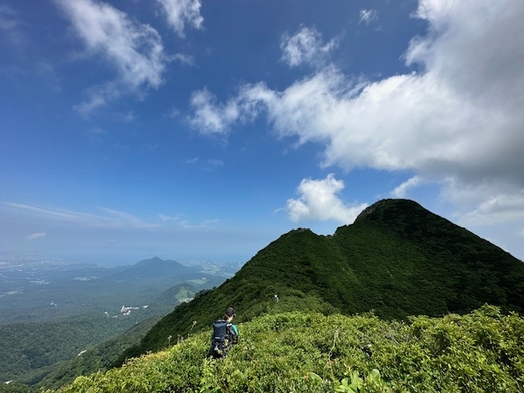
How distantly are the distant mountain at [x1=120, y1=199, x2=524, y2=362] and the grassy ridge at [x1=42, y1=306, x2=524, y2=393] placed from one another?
16.7m

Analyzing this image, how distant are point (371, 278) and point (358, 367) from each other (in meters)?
46.6

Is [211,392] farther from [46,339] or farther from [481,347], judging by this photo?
[46,339]

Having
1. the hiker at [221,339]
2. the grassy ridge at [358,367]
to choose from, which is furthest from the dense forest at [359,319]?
the hiker at [221,339]

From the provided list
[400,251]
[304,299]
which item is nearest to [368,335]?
[304,299]

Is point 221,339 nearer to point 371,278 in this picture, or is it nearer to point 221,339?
point 221,339

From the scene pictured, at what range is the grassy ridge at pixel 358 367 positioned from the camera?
6.46m

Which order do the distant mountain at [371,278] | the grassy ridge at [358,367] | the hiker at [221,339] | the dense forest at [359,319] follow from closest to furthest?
the grassy ridge at [358,367]
the dense forest at [359,319]
the hiker at [221,339]
the distant mountain at [371,278]

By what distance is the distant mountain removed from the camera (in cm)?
3805

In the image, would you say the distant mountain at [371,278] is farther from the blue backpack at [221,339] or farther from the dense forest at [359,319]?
the blue backpack at [221,339]

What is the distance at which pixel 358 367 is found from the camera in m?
8.16

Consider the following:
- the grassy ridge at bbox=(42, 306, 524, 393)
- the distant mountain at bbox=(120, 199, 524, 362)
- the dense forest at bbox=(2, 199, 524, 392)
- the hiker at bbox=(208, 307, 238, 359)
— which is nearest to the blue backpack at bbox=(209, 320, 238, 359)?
the hiker at bbox=(208, 307, 238, 359)

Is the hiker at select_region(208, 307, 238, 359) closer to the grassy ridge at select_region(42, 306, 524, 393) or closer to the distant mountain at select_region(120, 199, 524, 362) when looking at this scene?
the grassy ridge at select_region(42, 306, 524, 393)

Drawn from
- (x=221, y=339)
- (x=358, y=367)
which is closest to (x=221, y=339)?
(x=221, y=339)

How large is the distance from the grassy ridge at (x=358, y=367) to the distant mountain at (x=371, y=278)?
54.7ft
